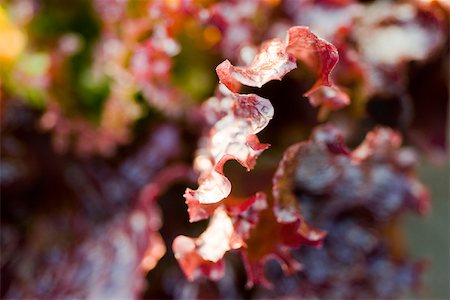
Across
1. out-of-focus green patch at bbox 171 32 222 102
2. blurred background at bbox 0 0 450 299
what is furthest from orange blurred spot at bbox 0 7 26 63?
out-of-focus green patch at bbox 171 32 222 102

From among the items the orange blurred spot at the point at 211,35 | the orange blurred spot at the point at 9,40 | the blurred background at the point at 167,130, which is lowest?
the blurred background at the point at 167,130

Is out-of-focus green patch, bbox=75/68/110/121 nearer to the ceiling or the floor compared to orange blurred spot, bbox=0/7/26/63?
nearer to the floor

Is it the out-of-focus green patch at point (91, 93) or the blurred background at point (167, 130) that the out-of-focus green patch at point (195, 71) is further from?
the out-of-focus green patch at point (91, 93)

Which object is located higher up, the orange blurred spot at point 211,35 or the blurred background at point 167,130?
the orange blurred spot at point 211,35

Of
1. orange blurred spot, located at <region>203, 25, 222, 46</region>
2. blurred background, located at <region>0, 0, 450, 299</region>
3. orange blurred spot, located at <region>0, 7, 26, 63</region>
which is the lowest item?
blurred background, located at <region>0, 0, 450, 299</region>

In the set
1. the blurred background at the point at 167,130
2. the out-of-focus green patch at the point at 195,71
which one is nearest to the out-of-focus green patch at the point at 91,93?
the blurred background at the point at 167,130

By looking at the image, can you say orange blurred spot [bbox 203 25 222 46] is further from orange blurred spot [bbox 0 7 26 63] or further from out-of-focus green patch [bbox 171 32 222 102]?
orange blurred spot [bbox 0 7 26 63]

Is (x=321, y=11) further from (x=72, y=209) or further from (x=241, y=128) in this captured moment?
(x=72, y=209)

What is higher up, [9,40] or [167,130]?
[9,40]

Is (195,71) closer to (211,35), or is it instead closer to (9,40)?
(211,35)

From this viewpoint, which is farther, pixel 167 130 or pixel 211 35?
pixel 167 130

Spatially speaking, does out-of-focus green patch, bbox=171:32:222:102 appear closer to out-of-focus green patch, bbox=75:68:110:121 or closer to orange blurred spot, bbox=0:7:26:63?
out-of-focus green patch, bbox=75:68:110:121

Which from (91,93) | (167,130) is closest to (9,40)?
(91,93)
